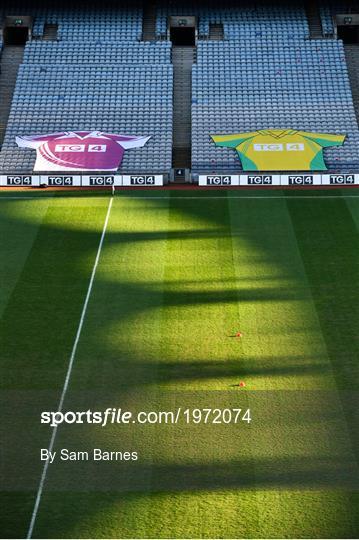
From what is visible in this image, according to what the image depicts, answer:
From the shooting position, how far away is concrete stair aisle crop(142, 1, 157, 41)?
154 ft

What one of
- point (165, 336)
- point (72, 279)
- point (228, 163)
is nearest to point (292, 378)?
point (165, 336)

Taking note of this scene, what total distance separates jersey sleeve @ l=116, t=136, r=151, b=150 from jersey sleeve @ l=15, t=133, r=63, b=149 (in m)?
3.16

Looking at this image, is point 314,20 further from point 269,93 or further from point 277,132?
point 277,132

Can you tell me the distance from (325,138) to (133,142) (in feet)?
29.9

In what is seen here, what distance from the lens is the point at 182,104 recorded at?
Answer: 143 feet

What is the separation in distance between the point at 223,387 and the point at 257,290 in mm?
6266

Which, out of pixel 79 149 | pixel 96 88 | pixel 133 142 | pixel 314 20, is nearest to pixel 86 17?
pixel 96 88

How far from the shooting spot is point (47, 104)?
43.4 metres

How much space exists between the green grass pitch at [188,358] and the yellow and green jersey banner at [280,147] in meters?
4.11

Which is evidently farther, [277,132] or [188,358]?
[277,132]

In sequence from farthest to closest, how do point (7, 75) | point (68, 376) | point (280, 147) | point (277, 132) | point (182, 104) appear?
1. point (7, 75)
2. point (182, 104)
3. point (277, 132)
4. point (280, 147)
5. point (68, 376)

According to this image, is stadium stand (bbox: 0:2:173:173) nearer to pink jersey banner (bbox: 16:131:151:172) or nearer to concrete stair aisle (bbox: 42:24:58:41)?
concrete stair aisle (bbox: 42:24:58:41)

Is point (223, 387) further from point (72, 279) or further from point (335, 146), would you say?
point (335, 146)

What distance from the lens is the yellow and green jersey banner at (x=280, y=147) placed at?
3909cm
